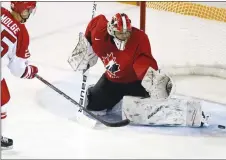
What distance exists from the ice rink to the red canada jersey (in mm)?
211

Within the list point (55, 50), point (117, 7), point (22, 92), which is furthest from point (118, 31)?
point (117, 7)

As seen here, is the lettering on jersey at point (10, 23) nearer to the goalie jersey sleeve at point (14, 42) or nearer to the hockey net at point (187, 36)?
the goalie jersey sleeve at point (14, 42)

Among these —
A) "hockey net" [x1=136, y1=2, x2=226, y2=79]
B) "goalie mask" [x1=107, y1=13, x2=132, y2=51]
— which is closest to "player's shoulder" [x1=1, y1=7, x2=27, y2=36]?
"goalie mask" [x1=107, y1=13, x2=132, y2=51]

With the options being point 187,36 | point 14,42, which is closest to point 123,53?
point 14,42

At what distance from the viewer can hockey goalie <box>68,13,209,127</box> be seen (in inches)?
102

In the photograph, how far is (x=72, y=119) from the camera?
2770 millimetres

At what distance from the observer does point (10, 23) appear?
7.93 feet

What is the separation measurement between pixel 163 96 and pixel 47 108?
0.54 m

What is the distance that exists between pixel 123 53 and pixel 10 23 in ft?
1.56

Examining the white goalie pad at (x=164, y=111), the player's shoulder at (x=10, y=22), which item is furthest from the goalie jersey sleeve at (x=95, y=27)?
the player's shoulder at (x=10, y=22)

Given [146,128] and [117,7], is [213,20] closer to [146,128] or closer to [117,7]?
[117,7]

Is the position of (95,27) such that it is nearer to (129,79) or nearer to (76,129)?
(129,79)

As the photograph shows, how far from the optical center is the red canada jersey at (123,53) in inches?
104

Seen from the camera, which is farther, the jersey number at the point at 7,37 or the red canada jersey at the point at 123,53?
the red canada jersey at the point at 123,53
